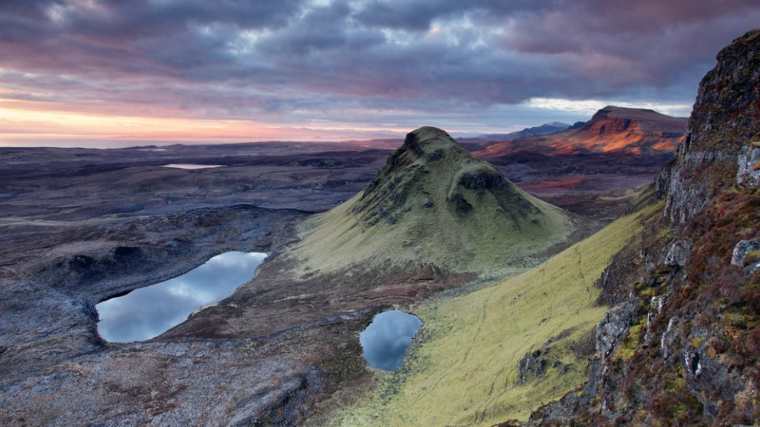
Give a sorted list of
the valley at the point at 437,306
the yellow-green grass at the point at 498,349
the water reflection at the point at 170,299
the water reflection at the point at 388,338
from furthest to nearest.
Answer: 1. the water reflection at the point at 170,299
2. the water reflection at the point at 388,338
3. the yellow-green grass at the point at 498,349
4. the valley at the point at 437,306

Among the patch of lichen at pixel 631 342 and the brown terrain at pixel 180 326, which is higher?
the patch of lichen at pixel 631 342

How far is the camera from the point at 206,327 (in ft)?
153

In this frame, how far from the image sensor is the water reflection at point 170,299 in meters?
53.7

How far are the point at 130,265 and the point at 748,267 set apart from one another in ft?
253

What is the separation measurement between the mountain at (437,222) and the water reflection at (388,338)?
13.8 meters

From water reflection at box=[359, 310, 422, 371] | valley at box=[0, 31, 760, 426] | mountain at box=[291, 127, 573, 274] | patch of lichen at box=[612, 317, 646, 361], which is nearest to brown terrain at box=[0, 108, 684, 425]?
valley at box=[0, 31, 760, 426]

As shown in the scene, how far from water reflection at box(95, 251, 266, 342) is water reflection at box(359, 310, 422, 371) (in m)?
25.9

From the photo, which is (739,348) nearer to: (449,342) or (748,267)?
(748,267)

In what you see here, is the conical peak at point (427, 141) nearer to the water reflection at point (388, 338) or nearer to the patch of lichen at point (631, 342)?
the water reflection at point (388, 338)

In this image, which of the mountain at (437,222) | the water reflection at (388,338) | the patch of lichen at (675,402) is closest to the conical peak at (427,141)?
the mountain at (437,222)

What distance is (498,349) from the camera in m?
30.9

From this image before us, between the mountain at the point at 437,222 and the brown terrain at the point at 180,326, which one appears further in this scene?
the mountain at the point at 437,222

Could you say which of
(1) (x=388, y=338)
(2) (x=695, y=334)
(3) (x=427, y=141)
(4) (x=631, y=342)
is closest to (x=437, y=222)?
(3) (x=427, y=141)

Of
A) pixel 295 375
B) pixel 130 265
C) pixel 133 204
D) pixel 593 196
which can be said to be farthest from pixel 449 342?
pixel 133 204
